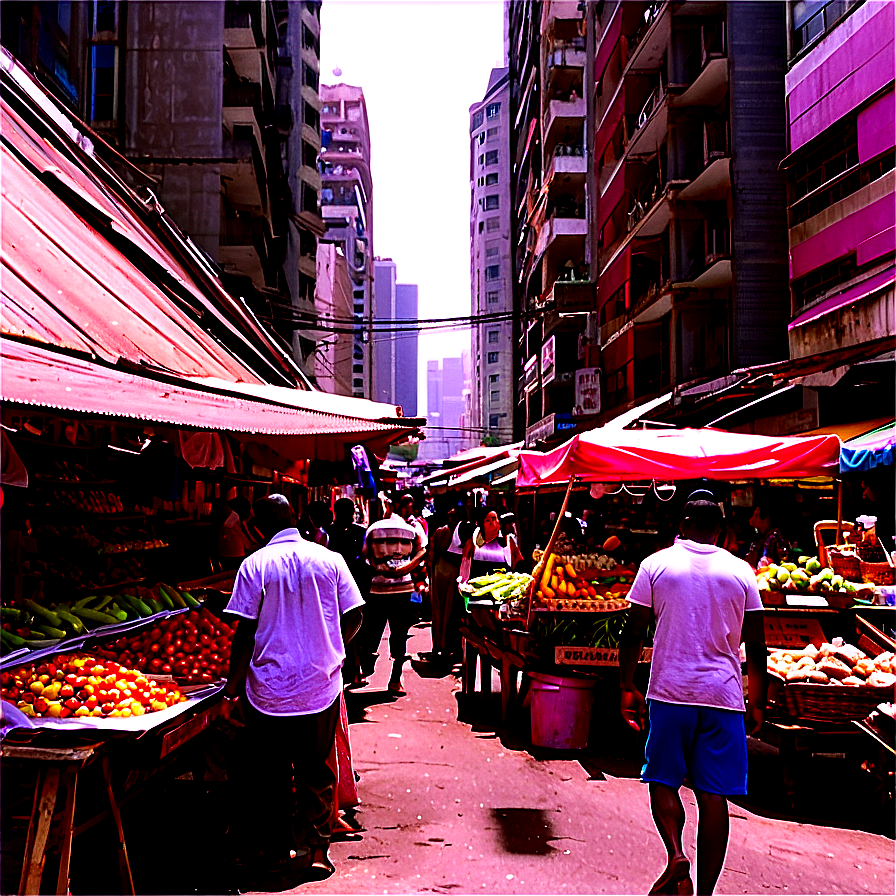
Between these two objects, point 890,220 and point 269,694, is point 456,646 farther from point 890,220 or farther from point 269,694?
point 890,220

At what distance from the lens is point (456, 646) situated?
40.3 ft

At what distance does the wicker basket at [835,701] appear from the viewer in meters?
6.23

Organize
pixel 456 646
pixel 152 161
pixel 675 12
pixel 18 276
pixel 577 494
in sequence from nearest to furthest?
pixel 18 276
pixel 456 646
pixel 675 12
pixel 152 161
pixel 577 494

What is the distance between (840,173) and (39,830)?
1890 centimetres

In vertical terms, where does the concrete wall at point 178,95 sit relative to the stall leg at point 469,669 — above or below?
above

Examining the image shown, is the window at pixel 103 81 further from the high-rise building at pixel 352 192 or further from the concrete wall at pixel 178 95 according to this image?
the high-rise building at pixel 352 192

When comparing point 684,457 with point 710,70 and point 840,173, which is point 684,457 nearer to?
point 840,173

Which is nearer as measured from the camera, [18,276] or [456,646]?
[18,276]

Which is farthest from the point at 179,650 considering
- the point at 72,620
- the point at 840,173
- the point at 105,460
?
the point at 840,173

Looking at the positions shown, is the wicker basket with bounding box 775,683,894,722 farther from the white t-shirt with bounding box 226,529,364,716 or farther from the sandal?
the white t-shirt with bounding box 226,529,364,716

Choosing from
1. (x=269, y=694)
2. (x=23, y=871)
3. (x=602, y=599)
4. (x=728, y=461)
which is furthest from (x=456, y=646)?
(x=23, y=871)

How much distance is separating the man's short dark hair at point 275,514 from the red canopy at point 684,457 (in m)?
3.50

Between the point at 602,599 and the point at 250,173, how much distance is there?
24.7 m

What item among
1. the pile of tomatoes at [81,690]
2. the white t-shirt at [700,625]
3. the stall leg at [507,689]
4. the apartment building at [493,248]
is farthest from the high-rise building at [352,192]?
the white t-shirt at [700,625]
